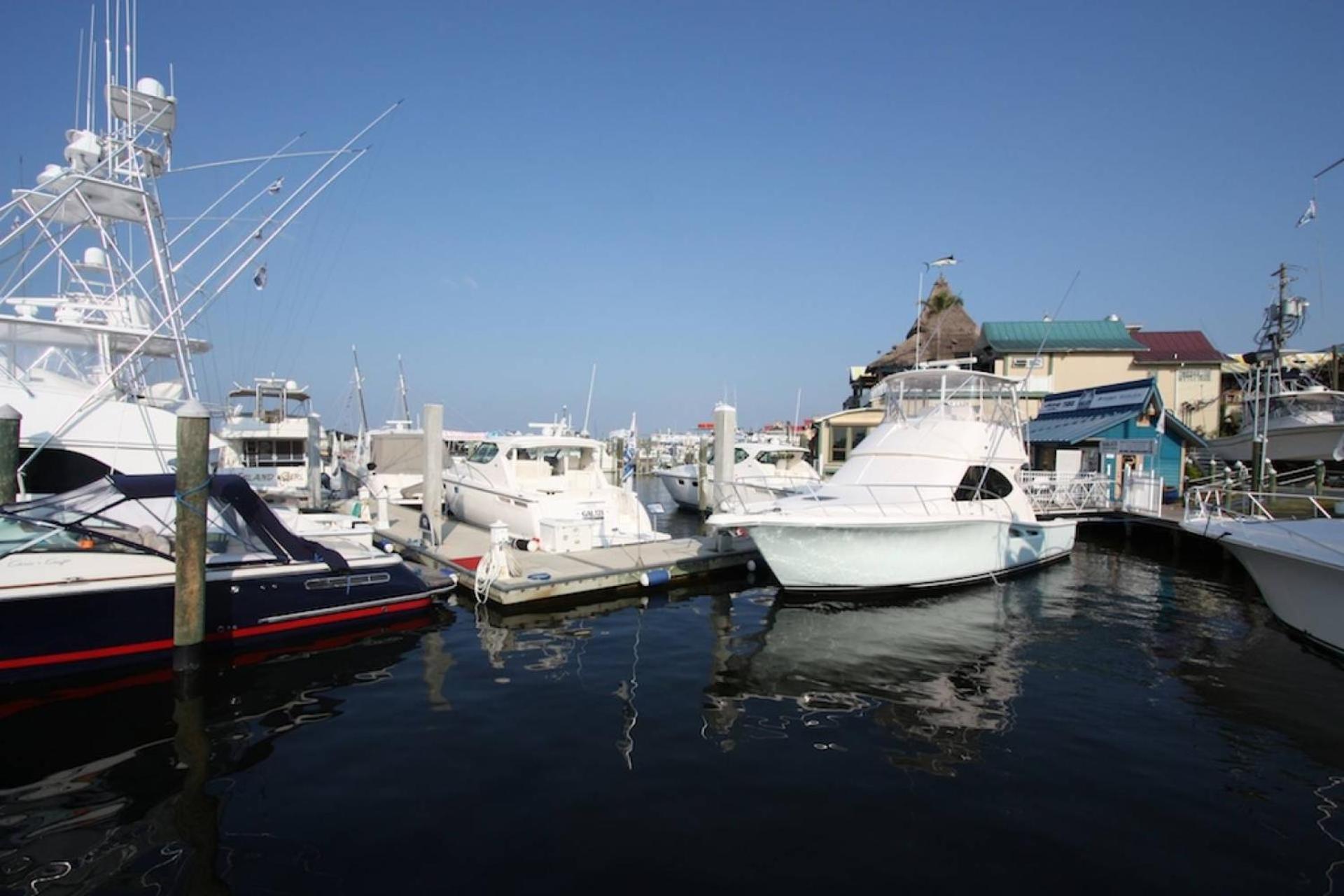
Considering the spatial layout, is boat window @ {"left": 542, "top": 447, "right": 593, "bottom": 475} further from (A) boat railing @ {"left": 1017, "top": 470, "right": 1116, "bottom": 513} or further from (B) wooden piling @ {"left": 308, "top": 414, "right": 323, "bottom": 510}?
(A) boat railing @ {"left": 1017, "top": 470, "right": 1116, "bottom": 513}

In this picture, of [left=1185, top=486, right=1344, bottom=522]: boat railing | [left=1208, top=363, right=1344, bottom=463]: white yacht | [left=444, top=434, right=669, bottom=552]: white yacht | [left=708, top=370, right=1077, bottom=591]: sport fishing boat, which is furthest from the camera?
[left=1208, top=363, right=1344, bottom=463]: white yacht

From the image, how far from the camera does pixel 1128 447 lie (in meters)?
23.1

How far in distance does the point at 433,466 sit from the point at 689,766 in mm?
10719

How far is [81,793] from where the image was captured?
5789 mm

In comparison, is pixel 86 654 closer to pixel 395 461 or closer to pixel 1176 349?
pixel 395 461

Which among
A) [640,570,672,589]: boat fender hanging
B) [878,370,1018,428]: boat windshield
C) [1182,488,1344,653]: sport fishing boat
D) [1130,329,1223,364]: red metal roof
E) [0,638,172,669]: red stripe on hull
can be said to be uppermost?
[1130,329,1223,364]: red metal roof

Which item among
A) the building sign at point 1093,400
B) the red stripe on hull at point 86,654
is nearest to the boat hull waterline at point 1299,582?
the building sign at point 1093,400

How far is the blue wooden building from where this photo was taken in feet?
76.0

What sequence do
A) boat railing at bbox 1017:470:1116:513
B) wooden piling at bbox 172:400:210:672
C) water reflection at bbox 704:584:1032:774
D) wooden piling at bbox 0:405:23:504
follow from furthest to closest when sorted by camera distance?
boat railing at bbox 1017:470:1116:513
wooden piling at bbox 0:405:23:504
wooden piling at bbox 172:400:210:672
water reflection at bbox 704:584:1032:774

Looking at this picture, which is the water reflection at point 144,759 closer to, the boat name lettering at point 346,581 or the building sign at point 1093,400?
the boat name lettering at point 346,581

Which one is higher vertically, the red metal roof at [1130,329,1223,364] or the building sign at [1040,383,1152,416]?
the red metal roof at [1130,329,1223,364]

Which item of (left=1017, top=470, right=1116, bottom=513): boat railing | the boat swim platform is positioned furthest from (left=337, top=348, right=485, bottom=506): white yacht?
(left=1017, top=470, right=1116, bottom=513): boat railing

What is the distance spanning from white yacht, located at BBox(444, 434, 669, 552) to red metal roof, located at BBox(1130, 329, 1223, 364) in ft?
102

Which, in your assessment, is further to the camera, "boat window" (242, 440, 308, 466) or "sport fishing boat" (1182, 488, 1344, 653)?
"boat window" (242, 440, 308, 466)
